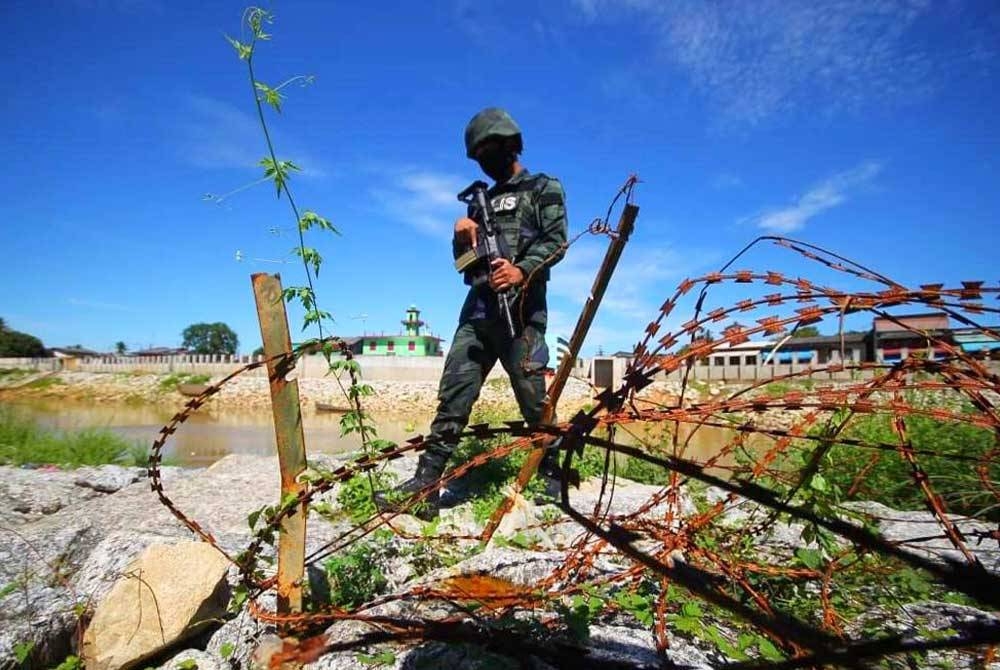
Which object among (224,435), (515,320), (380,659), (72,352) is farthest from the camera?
(72,352)

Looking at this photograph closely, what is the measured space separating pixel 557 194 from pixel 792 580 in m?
2.66

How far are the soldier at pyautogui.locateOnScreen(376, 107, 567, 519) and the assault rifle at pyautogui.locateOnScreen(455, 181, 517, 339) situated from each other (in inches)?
2.3

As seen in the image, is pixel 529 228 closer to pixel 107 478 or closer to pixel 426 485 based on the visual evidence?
pixel 426 485

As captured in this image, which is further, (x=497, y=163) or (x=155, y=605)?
(x=497, y=163)

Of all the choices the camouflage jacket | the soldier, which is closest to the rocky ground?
the soldier

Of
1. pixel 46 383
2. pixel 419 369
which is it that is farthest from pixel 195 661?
pixel 46 383

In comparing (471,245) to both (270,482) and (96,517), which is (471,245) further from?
(96,517)

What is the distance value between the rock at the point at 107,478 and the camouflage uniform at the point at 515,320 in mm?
3167

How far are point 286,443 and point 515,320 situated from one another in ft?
6.94

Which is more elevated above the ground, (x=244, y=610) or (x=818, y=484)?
(x=818, y=484)

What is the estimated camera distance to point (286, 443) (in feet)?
5.40

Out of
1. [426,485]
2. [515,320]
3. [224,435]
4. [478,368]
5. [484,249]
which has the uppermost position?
[484,249]

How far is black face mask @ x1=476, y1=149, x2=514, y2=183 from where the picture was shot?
379 cm

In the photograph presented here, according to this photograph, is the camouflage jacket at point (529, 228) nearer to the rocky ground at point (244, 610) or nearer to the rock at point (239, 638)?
the rocky ground at point (244, 610)
